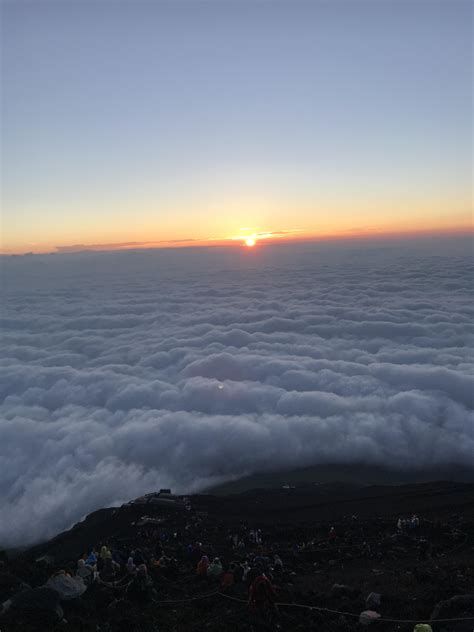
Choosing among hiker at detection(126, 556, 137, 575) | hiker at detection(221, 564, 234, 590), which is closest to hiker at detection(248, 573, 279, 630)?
hiker at detection(221, 564, 234, 590)

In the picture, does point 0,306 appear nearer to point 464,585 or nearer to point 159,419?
point 159,419

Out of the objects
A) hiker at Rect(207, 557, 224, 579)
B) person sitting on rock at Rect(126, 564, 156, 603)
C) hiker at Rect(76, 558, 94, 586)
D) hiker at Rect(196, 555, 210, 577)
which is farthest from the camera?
hiker at Rect(196, 555, 210, 577)

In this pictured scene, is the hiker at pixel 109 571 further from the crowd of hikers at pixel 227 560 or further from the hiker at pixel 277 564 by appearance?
the hiker at pixel 277 564

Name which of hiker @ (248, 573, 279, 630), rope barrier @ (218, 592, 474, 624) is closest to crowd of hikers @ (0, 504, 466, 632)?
hiker @ (248, 573, 279, 630)

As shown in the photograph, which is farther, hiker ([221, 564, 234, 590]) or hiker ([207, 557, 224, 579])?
hiker ([207, 557, 224, 579])

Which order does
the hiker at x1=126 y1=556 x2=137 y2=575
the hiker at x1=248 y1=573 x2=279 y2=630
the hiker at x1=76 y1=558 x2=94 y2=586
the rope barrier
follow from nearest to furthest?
the rope barrier → the hiker at x1=248 y1=573 x2=279 y2=630 → the hiker at x1=76 y1=558 x2=94 y2=586 → the hiker at x1=126 y1=556 x2=137 y2=575

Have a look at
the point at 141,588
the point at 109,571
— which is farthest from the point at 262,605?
the point at 109,571

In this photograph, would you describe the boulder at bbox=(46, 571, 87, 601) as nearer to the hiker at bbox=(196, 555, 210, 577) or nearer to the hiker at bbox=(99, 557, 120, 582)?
the hiker at bbox=(99, 557, 120, 582)

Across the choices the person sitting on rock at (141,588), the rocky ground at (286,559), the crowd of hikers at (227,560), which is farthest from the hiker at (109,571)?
the person sitting on rock at (141,588)

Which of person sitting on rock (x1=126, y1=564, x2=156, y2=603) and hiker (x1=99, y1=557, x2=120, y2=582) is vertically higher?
person sitting on rock (x1=126, y1=564, x2=156, y2=603)

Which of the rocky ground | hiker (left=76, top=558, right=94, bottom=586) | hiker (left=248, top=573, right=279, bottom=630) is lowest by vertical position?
the rocky ground
